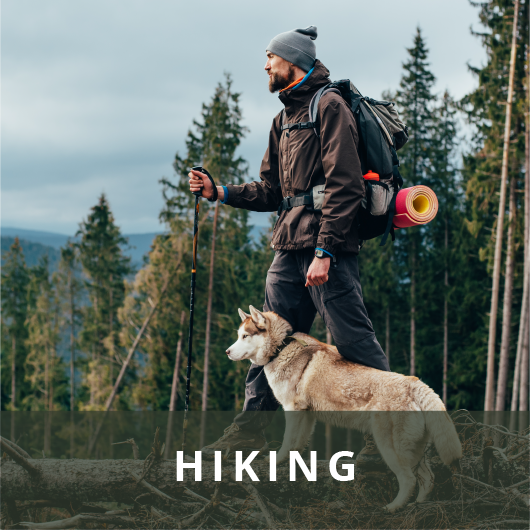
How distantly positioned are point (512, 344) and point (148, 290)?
16408 mm

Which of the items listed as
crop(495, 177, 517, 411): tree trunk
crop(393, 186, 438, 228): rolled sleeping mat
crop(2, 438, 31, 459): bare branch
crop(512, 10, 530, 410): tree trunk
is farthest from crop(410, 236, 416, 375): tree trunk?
crop(2, 438, 31, 459): bare branch

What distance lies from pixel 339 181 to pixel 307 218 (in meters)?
0.40

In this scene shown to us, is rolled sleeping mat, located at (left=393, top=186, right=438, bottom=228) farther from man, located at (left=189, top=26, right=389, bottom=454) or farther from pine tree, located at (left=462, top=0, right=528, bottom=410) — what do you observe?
pine tree, located at (left=462, top=0, right=528, bottom=410)

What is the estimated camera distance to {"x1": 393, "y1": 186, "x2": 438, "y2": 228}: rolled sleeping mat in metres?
3.75

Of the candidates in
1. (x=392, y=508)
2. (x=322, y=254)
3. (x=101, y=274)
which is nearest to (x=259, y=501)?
(x=392, y=508)

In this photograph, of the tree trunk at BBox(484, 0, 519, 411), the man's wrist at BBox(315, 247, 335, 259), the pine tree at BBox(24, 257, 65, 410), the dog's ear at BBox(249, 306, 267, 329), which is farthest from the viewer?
the pine tree at BBox(24, 257, 65, 410)

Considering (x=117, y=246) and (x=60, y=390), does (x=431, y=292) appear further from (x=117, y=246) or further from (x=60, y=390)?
(x=60, y=390)

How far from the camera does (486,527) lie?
343 centimetres

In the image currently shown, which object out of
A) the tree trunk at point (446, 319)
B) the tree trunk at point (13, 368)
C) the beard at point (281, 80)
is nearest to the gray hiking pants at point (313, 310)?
the beard at point (281, 80)

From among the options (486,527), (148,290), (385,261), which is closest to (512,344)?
(385,261)

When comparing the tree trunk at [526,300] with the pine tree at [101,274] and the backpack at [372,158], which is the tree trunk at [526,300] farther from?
the pine tree at [101,274]

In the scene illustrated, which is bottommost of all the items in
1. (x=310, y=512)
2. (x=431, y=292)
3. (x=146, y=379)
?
(x=146, y=379)
